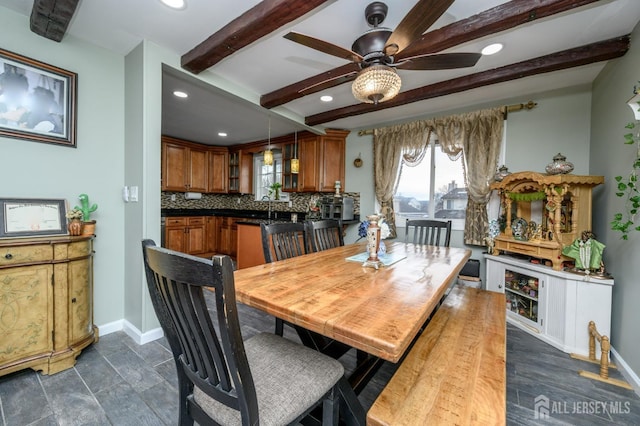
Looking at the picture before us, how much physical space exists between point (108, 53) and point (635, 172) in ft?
13.5

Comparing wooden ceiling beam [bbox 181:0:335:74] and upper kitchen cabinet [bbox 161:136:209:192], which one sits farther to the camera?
upper kitchen cabinet [bbox 161:136:209:192]

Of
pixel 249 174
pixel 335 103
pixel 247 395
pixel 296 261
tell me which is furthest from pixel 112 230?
pixel 249 174

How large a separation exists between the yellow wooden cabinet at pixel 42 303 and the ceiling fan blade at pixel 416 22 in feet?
8.03

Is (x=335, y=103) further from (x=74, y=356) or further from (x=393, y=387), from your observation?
(x=74, y=356)

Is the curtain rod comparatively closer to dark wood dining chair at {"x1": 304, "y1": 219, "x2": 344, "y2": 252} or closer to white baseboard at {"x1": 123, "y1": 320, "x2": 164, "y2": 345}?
dark wood dining chair at {"x1": 304, "y1": 219, "x2": 344, "y2": 252}

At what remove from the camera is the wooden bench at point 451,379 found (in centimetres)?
81

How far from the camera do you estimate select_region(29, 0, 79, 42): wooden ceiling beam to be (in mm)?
1548

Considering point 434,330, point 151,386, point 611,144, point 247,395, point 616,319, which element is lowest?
point 151,386

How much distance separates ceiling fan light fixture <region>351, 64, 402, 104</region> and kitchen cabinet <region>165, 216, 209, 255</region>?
14.7 ft

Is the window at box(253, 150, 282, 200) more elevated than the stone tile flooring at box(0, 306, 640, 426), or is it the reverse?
the window at box(253, 150, 282, 200)

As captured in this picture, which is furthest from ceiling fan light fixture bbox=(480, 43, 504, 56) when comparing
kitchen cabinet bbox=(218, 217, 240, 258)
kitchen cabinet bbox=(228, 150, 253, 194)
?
kitchen cabinet bbox=(218, 217, 240, 258)

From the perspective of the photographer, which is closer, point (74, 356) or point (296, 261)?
point (296, 261)

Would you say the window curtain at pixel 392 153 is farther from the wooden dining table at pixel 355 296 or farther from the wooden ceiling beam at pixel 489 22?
the wooden dining table at pixel 355 296

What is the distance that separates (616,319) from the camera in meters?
1.99
